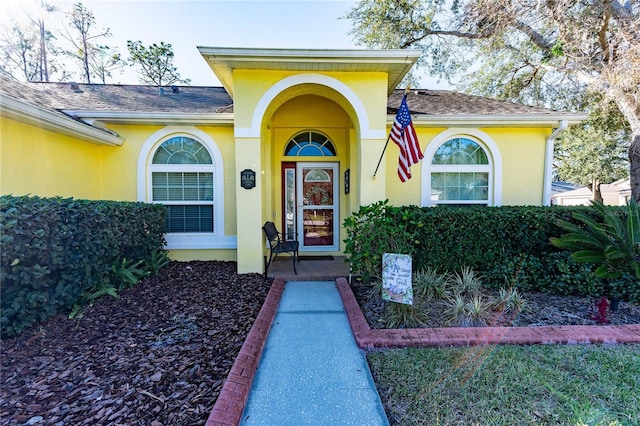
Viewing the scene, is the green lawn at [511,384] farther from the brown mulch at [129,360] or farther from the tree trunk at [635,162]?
the tree trunk at [635,162]

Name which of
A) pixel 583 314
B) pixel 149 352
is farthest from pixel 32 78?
pixel 583 314

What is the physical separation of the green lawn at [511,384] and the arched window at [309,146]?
519cm

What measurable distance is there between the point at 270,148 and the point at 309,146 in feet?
3.42

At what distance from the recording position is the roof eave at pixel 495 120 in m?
6.19

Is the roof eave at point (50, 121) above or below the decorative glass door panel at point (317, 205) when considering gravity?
above

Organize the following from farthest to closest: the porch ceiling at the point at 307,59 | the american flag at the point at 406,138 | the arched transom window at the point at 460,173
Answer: the arched transom window at the point at 460,173 < the porch ceiling at the point at 307,59 < the american flag at the point at 406,138

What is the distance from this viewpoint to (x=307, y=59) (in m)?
4.85

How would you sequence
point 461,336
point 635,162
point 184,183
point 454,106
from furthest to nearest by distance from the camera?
1. point 635,162
2. point 454,106
3. point 184,183
4. point 461,336

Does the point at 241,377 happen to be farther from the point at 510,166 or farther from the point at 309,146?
the point at 510,166

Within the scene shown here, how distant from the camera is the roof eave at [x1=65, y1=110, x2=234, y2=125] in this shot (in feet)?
19.0

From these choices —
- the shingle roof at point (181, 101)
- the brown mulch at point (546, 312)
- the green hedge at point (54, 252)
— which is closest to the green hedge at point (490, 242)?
the brown mulch at point (546, 312)

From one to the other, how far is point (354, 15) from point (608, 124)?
11.0 metres

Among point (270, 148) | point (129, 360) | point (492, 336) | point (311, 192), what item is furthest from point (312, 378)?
point (270, 148)

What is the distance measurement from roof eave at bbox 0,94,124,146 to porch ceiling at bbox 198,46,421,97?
2.66 m
